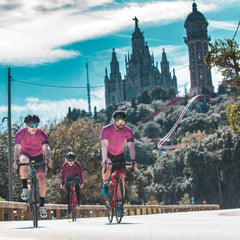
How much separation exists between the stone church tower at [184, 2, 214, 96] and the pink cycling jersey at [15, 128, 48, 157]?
17332 cm

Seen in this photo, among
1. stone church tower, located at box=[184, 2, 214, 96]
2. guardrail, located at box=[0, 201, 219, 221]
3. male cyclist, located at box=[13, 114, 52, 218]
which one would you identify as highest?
stone church tower, located at box=[184, 2, 214, 96]

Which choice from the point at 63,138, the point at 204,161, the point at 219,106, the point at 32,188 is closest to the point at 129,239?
the point at 32,188

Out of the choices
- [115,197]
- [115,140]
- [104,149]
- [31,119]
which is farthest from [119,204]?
[31,119]

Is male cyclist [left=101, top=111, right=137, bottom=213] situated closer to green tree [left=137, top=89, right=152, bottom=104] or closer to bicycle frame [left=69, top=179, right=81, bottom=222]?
bicycle frame [left=69, top=179, right=81, bottom=222]

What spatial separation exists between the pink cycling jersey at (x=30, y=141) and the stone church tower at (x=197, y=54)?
569ft

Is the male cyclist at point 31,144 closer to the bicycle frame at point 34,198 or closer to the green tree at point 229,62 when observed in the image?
the bicycle frame at point 34,198

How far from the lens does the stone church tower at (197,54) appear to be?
182625 millimetres

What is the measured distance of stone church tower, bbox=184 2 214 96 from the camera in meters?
183

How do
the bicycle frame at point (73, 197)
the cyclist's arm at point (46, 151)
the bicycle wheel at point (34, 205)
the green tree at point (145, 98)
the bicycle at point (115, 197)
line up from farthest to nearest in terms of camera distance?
the green tree at point (145, 98) < the bicycle frame at point (73, 197) < the bicycle at point (115, 197) < the cyclist's arm at point (46, 151) < the bicycle wheel at point (34, 205)

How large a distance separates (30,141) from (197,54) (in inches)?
6964

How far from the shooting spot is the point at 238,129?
61.7 ft

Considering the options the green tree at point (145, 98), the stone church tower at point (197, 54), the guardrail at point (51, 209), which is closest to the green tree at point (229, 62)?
the guardrail at point (51, 209)

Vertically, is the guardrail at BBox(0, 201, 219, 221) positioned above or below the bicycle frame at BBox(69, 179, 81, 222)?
below

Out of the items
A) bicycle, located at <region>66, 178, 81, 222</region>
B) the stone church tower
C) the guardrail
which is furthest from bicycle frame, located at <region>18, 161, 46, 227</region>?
the stone church tower
